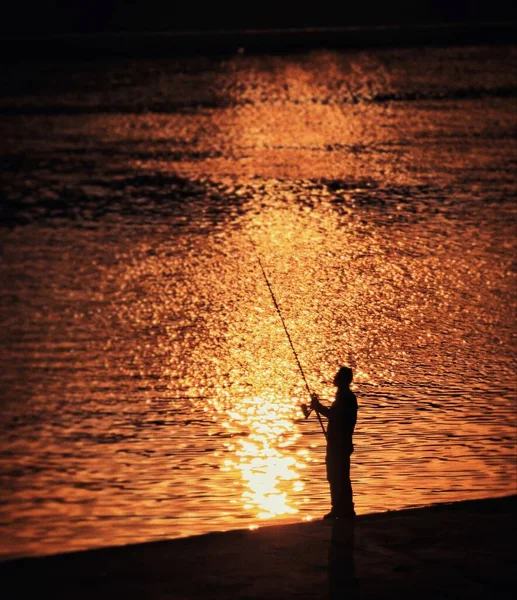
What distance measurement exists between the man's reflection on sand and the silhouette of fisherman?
0.81 ft

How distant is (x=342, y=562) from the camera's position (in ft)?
26.9

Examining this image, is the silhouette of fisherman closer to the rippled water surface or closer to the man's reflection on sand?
the man's reflection on sand

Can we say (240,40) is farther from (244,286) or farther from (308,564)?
(308,564)

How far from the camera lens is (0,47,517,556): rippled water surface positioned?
1098 centimetres

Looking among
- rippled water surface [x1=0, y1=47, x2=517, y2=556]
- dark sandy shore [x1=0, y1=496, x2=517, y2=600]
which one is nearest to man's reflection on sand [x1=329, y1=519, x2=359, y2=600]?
dark sandy shore [x1=0, y1=496, x2=517, y2=600]

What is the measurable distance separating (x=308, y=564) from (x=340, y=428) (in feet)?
3.17

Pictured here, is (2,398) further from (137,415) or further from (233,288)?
(233,288)

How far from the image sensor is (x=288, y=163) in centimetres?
2192

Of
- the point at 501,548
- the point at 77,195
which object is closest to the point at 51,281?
the point at 77,195

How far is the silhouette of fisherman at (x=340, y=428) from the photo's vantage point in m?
8.70

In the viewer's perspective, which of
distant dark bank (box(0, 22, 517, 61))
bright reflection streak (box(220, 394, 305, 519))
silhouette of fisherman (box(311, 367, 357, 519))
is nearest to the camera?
silhouette of fisherman (box(311, 367, 357, 519))

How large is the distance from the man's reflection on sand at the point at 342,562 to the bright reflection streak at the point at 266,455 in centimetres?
126

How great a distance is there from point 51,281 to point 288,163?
6.12 meters

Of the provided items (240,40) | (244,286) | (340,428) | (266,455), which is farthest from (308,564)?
(240,40)
